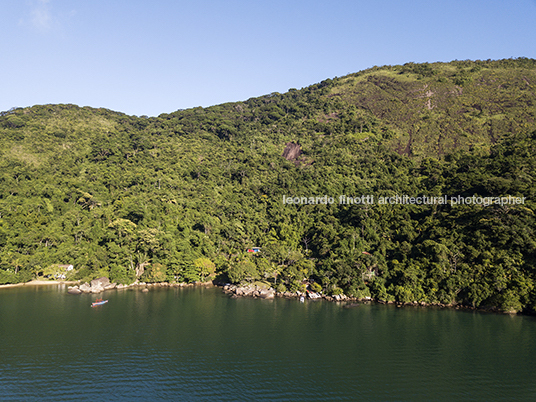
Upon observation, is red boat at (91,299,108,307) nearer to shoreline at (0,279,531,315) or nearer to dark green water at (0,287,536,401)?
dark green water at (0,287,536,401)

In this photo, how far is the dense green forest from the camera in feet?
205

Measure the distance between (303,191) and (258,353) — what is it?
229ft

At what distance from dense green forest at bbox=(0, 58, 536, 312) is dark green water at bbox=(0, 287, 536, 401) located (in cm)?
1131

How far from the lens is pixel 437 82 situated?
155500mm

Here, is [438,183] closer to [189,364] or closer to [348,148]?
[348,148]

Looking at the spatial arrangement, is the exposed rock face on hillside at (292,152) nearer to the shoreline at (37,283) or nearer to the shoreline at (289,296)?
the shoreline at (289,296)

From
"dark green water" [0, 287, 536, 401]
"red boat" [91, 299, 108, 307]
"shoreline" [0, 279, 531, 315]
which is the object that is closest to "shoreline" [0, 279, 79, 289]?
"shoreline" [0, 279, 531, 315]

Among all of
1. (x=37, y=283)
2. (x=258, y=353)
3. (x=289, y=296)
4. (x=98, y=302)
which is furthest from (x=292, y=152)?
(x=258, y=353)

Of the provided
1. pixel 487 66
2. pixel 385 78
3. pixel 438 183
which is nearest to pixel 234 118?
pixel 385 78

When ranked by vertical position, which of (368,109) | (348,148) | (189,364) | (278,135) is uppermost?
(368,109)

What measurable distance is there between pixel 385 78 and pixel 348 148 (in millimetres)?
71757

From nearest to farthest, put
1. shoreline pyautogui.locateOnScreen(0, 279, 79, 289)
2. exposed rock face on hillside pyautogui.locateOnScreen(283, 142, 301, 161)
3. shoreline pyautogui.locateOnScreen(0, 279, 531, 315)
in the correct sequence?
shoreline pyautogui.locateOnScreen(0, 279, 531, 315) → shoreline pyautogui.locateOnScreen(0, 279, 79, 289) → exposed rock face on hillside pyautogui.locateOnScreen(283, 142, 301, 161)

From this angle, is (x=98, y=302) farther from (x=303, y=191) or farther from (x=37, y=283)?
(x=303, y=191)

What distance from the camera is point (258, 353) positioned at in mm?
37156
